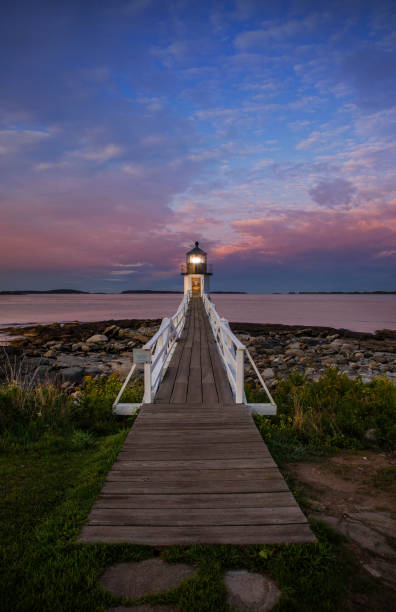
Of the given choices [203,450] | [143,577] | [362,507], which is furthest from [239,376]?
[143,577]

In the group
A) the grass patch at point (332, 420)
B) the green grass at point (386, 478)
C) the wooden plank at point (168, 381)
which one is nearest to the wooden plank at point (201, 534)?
the green grass at point (386, 478)

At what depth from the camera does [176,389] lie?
613 cm

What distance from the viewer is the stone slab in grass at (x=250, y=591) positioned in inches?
77.9

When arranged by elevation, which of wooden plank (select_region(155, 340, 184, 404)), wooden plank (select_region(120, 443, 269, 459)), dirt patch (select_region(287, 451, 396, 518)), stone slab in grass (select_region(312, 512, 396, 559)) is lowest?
dirt patch (select_region(287, 451, 396, 518))

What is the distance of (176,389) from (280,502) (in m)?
3.45

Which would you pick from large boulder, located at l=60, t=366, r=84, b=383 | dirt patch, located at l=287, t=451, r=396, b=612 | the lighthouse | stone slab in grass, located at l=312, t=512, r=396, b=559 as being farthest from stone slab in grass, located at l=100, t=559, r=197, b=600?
the lighthouse

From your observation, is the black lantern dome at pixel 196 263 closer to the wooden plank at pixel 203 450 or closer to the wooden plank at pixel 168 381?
the wooden plank at pixel 168 381

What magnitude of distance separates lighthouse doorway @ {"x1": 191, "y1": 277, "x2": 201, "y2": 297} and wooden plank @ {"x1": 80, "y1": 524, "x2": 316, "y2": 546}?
1104 inches

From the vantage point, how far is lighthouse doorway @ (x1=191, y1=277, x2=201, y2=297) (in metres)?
30.4

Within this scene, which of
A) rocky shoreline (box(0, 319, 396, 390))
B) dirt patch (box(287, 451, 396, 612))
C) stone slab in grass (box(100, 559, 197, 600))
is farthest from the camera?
rocky shoreline (box(0, 319, 396, 390))

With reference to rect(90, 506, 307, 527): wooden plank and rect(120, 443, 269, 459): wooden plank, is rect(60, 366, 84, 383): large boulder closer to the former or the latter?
rect(120, 443, 269, 459): wooden plank

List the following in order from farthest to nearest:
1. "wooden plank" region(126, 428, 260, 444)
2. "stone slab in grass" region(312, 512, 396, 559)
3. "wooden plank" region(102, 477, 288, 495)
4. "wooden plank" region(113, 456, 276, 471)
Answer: "wooden plank" region(126, 428, 260, 444) < "wooden plank" region(113, 456, 276, 471) < "wooden plank" region(102, 477, 288, 495) < "stone slab in grass" region(312, 512, 396, 559)

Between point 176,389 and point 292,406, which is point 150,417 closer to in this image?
point 176,389

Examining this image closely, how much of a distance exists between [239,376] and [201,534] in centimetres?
286
